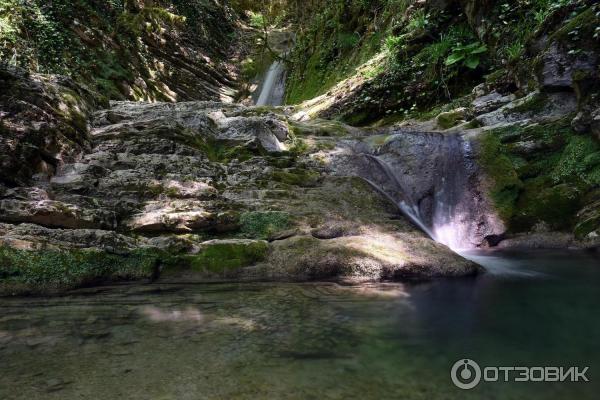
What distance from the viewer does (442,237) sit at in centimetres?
746

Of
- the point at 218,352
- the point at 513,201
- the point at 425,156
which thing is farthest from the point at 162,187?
the point at 513,201

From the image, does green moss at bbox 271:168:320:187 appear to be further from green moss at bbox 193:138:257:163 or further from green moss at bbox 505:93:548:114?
green moss at bbox 505:93:548:114

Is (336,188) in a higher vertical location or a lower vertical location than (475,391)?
higher

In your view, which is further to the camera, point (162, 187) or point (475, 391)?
point (162, 187)

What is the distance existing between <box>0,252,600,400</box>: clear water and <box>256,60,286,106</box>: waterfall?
17.1 metres

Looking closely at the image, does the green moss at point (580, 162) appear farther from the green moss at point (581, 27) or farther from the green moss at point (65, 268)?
the green moss at point (65, 268)

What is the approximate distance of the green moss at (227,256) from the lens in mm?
5020

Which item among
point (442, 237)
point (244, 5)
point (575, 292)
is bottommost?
point (575, 292)

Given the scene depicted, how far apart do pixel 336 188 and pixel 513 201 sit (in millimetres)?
3122

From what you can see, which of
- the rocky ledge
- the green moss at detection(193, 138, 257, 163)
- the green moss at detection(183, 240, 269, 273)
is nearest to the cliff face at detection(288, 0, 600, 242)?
the rocky ledge

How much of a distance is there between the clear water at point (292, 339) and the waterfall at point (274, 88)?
1711 centimetres

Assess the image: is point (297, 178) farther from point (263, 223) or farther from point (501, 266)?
point (501, 266)

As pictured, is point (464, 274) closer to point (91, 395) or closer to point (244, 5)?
point (91, 395)

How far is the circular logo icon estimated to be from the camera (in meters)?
2.50
